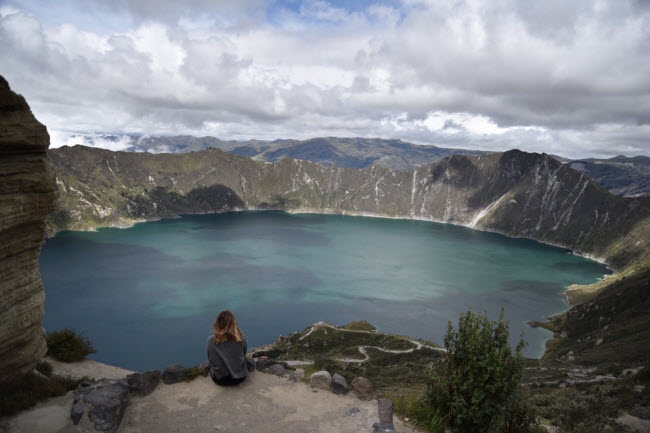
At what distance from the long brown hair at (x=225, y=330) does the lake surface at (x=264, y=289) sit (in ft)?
215

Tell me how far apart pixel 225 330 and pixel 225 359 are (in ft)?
4.39

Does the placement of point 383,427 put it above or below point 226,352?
below

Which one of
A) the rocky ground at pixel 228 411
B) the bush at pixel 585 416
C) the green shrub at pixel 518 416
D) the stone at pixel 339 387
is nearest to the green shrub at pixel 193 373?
the rocky ground at pixel 228 411

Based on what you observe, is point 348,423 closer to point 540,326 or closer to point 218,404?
point 218,404

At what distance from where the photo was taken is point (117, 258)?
156625 mm

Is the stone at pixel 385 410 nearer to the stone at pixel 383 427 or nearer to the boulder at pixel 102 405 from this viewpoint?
the stone at pixel 383 427

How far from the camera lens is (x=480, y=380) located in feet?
38.6

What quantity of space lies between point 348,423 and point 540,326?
10748 centimetres

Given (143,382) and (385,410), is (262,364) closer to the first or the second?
(143,382)

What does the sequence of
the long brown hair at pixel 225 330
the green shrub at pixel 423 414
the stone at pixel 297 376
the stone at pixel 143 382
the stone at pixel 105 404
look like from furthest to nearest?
the stone at pixel 297 376 → the long brown hair at pixel 225 330 → the stone at pixel 143 382 → the green shrub at pixel 423 414 → the stone at pixel 105 404

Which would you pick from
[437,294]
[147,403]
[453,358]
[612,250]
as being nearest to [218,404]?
[147,403]

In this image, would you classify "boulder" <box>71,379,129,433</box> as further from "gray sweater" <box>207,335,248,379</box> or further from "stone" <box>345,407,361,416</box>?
"stone" <box>345,407,361,416</box>

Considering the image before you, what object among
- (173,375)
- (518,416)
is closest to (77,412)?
(173,375)

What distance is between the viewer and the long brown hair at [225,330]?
15.1m
